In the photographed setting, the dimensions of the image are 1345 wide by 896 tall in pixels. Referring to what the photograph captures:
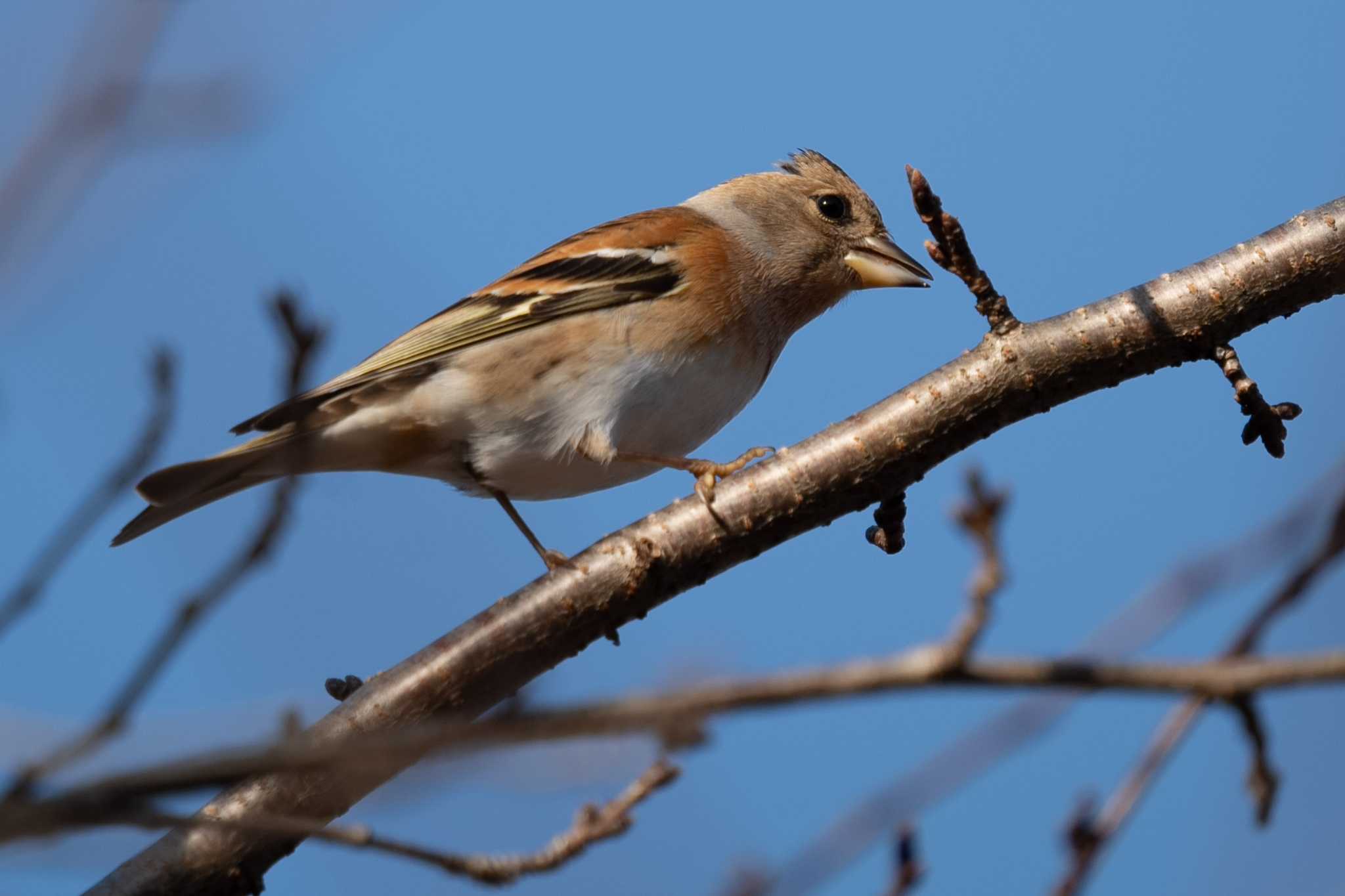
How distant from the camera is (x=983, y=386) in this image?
3.92m

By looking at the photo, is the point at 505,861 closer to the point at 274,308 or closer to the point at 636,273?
the point at 274,308

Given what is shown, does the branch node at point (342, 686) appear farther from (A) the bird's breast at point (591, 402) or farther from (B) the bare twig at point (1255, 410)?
(B) the bare twig at point (1255, 410)

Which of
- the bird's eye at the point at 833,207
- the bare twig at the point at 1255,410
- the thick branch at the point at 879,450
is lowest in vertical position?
the bare twig at the point at 1255,410

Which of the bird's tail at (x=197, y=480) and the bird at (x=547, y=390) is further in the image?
Result: the bird at (x=547, y=390)

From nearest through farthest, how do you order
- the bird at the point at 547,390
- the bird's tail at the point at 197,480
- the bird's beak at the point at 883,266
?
1. the bird's tail at the point at 197,480
2. the bird at the point at 547,390
3. the bird's beak at the point at 883,266

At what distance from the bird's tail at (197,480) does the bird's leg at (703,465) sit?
1.31 m

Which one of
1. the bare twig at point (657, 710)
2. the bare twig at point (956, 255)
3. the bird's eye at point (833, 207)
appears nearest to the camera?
the bare twig at point (657, 710)

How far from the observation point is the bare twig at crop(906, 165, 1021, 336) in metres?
3.61

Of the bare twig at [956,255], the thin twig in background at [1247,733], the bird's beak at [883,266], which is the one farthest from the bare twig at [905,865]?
the bird's beak at [883,266]

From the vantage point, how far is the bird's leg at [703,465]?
4051 mm

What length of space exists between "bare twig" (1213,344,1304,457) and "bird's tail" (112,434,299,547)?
3.09m

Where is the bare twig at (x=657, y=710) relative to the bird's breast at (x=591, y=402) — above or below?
below

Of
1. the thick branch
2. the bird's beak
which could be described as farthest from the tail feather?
the bird's beak

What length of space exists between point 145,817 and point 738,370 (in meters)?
4.25
